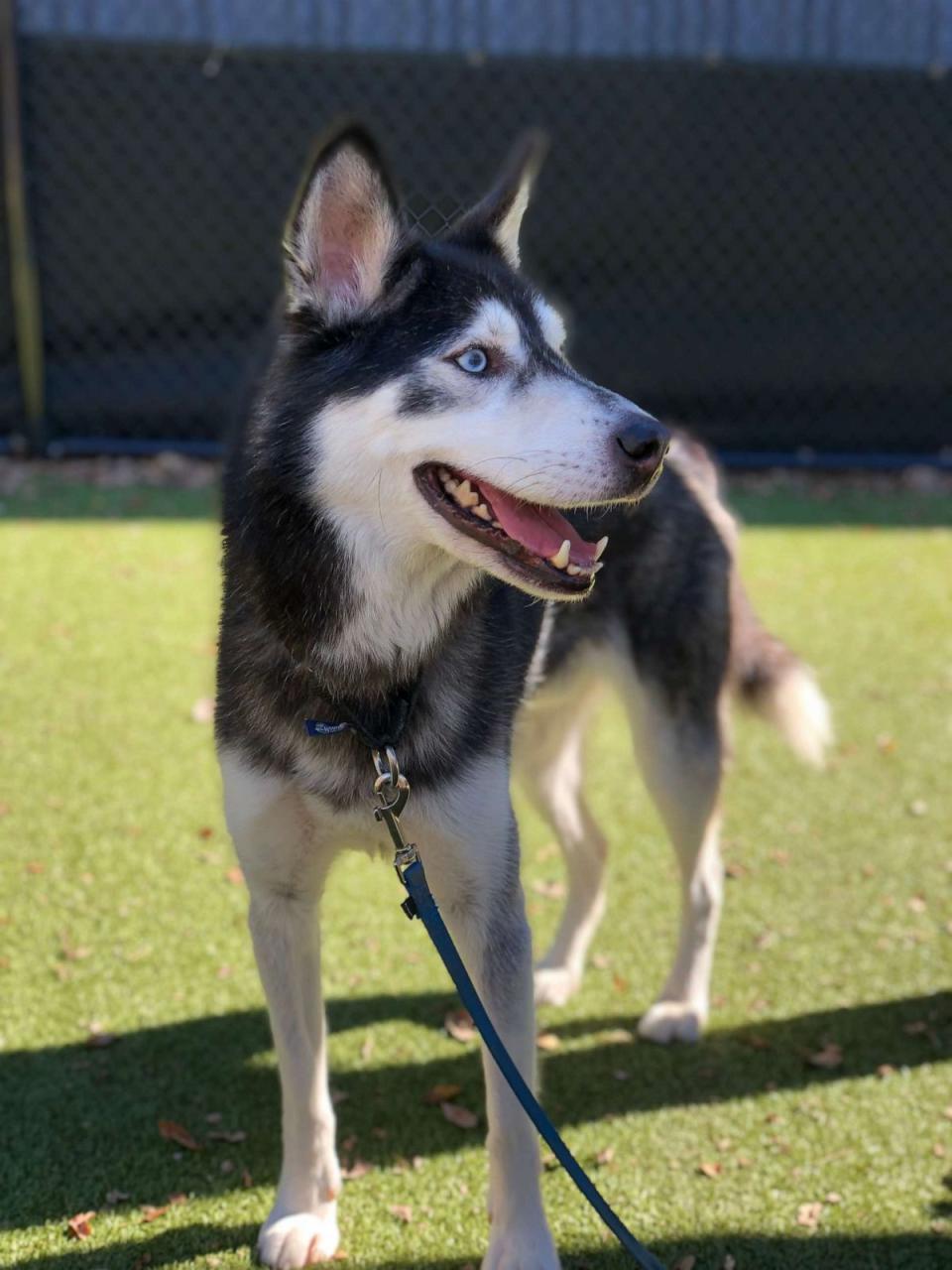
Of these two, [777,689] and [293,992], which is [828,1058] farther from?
[293,992]

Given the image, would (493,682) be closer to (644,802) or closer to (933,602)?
(644,802)

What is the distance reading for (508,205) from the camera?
7.59 feet

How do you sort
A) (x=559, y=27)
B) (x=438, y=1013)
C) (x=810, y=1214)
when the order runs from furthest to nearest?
1. (x=559, y=27)
2. (x=438, y=1013)
3. (x=810, y=1214)

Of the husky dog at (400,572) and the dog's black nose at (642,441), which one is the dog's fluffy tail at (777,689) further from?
the dog's black nose at (642,441)

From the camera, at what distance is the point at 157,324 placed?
24.2ft

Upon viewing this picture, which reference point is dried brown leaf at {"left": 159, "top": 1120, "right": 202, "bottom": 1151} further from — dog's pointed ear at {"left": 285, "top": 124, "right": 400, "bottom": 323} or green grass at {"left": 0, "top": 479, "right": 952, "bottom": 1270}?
dog's pointed ear at {"left": 285, "top": 124, "right": 400, "bottom": 323}

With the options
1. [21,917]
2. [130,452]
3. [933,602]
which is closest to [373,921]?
[21,917]

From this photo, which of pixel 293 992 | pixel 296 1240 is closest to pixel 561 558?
pixel 293 992

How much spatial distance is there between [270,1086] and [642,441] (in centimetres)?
167

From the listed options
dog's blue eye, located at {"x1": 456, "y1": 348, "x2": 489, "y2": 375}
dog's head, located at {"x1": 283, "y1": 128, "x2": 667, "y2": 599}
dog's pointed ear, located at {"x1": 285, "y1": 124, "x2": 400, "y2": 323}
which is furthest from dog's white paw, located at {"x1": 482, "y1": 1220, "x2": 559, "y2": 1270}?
dog's pointed ear, located at {"x1": 285, "y1": 124, "x2": 400, "y2": 323}

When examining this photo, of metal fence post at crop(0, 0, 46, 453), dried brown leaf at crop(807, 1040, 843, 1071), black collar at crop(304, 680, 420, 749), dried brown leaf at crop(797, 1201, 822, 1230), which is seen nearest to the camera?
black collar at crop(304, 680, 420, 749)

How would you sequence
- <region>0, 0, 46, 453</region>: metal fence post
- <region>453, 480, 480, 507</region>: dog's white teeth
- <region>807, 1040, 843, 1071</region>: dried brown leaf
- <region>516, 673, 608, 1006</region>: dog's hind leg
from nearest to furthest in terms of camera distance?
<region>453, 480, 480, 507</region>: dog's white teeth → <region>807, 1040, 843, 1071</region>: dried brown leaf → <region>516, 673, 608, 1006</region>: dog's hind leg → <region>0, 0, 46, 453</region>: metal fence post

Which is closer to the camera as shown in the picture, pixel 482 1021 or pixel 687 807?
pixel 482 1021

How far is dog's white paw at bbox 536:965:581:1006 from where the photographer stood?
3.17 m
